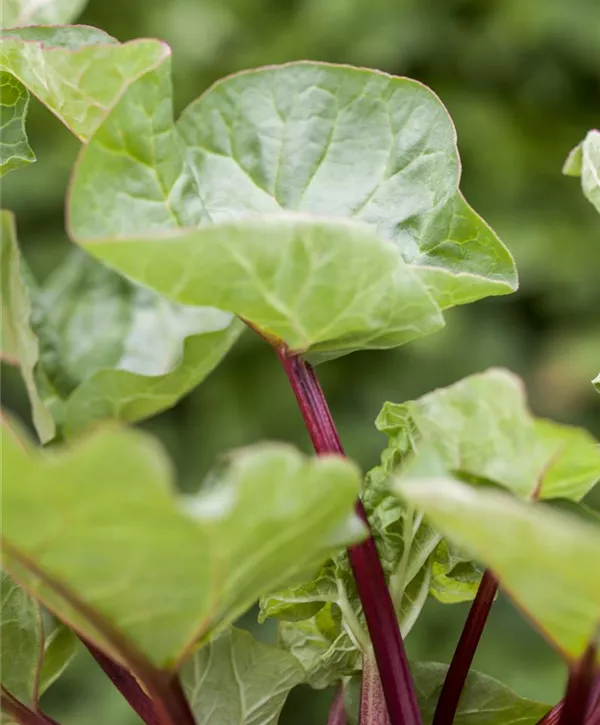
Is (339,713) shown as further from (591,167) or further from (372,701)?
(591,167)

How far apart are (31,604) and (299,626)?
87 millimetres

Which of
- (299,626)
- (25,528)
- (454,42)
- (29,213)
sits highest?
(25,528)

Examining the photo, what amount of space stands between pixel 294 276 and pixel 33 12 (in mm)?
193

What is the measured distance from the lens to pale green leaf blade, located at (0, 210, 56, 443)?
315 mm

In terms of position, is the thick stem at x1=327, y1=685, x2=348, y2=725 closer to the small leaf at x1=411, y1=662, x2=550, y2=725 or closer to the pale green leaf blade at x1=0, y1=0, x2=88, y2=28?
the small leaf at x1=411, y1=662, x2=550, y2=725

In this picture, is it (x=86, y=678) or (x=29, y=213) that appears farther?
(x=29, y=213)

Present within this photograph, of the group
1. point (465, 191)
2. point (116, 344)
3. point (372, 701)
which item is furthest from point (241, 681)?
point (465, 191)

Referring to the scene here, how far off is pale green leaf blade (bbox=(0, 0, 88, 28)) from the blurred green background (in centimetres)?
96

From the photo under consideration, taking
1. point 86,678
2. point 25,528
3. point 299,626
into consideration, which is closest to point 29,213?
point 86,678

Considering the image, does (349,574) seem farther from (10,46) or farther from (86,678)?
(86,678)

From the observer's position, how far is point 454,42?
149cm

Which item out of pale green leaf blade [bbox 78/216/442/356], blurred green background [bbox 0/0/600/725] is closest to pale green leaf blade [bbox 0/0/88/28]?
pale green leaf blade [bbox 78/216/442/356]

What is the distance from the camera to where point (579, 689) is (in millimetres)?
214

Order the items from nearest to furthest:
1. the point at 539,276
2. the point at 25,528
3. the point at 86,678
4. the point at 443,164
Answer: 1. the point at 25,528
2. the point at 443,164
3. the point at 86,678
4. the point at 539,276
